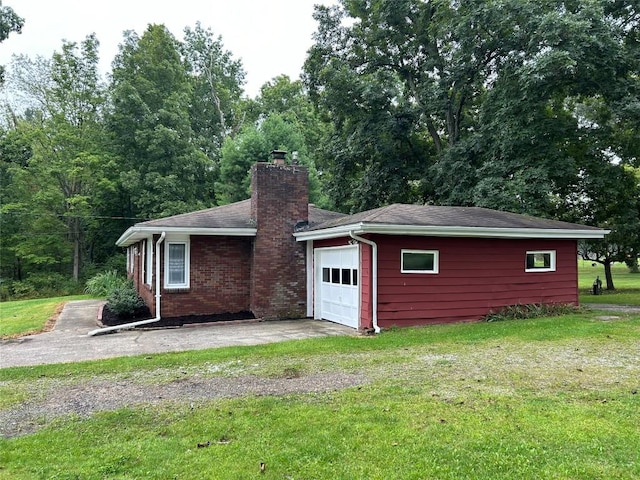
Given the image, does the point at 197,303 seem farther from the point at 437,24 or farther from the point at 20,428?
the point at 437,24

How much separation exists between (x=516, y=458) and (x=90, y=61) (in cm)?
3374

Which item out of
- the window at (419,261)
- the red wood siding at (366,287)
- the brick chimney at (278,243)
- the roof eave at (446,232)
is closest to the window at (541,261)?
the roof eave at (446,232)

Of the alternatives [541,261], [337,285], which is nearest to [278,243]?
[337,285]

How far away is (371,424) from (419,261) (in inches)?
258

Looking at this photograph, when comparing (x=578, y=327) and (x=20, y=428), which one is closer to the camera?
(x=20, y=428)

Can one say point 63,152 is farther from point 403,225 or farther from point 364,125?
point 403,225

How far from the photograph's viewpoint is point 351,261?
35.1 feet

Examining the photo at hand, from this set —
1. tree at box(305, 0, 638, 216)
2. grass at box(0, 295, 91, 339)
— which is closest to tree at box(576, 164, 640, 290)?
tree at box(305, 0, 638, 216)

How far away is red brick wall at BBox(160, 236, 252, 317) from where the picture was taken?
464 inches

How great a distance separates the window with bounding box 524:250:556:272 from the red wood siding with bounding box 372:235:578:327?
107 mm

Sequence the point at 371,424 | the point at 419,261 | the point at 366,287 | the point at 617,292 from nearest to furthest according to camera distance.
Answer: the point at 371,424 → the point at 366,287 → the point at 419,261 → the point at 617,292

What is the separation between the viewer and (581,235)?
1188 centimetres

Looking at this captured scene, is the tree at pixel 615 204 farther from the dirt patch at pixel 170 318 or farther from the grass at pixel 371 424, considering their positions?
the dirt patch at pixel 170 318

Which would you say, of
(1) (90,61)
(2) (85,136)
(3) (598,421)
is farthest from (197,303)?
(1) (90,61)
